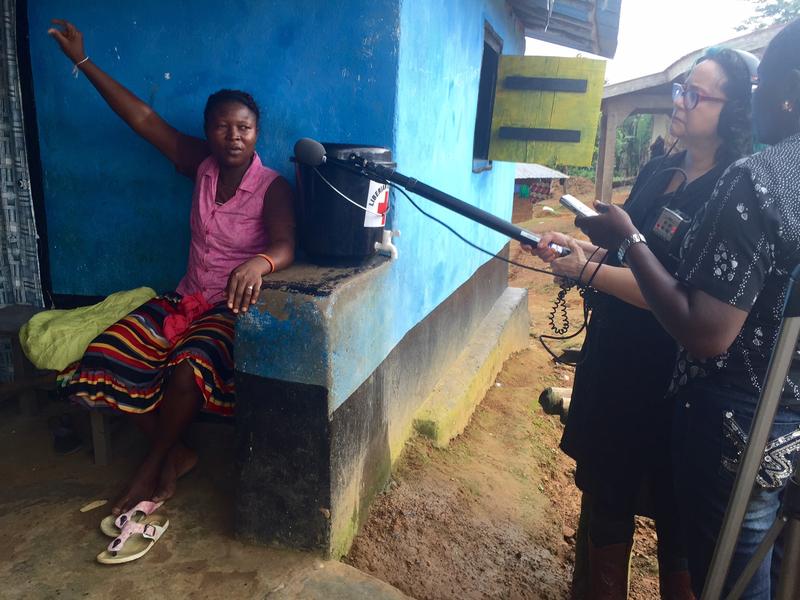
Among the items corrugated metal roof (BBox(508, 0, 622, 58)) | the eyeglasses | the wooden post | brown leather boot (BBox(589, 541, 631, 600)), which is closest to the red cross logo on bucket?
the eyeglasses

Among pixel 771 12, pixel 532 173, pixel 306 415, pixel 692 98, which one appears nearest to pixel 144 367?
pixel 306 415

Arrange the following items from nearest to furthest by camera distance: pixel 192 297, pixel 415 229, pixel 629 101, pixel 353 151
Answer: pixel 353 151, pixel 192 297, pixel 415 229, pixel 629 101

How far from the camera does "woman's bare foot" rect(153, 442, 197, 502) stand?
2466 millimetres

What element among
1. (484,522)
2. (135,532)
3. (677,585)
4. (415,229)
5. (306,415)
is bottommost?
(484,522)

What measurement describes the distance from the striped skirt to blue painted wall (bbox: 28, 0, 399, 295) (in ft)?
2.17

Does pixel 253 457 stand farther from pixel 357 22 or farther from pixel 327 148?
pixel 357 22

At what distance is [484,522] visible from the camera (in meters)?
2.99

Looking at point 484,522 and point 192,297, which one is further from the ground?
point 192,297

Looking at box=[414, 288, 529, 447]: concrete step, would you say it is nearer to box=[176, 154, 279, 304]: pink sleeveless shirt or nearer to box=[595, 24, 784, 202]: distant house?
box=[176, 154, 279, 304]: pink sleeveless shirt

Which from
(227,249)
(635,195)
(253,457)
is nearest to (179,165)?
(227,249)

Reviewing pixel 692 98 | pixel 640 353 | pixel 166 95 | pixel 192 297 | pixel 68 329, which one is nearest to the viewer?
pixel 692 98

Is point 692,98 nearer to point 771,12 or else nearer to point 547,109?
point 547,109

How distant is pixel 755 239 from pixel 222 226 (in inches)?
79.0

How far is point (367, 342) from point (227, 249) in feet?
2.44
